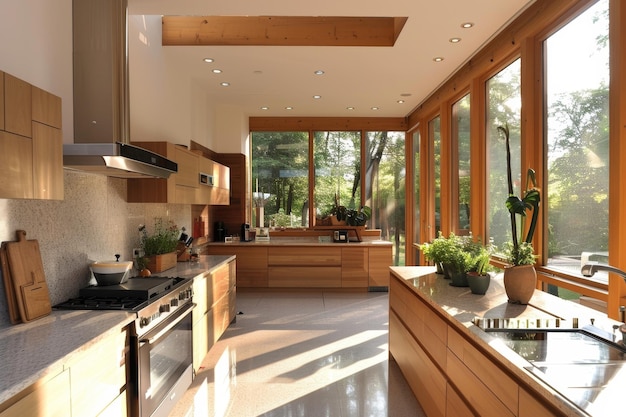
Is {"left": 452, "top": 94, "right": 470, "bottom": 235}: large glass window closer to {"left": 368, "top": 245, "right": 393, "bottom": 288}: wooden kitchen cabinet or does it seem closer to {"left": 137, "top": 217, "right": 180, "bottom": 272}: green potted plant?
{"left": 368, "top": 245, "right": 393, "bottom": 288}: wooden kitchen cabinet

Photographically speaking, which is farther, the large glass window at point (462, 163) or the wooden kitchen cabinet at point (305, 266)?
the wooden kitchen cabinet at point (305, 266)

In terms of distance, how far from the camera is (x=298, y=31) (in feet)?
13.1

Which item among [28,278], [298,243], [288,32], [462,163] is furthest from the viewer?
[298,243]

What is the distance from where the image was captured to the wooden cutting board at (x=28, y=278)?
6.31 feet

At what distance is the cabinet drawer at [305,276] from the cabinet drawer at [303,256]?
8 cm

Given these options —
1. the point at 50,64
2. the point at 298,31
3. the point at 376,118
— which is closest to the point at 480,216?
the point at 298,31

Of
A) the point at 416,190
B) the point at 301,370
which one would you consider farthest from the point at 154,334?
the point at 416,190

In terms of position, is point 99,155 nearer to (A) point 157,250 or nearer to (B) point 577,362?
(A) point 157,250

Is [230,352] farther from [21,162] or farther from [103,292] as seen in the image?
[21,162]

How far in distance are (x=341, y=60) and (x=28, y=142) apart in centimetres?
337

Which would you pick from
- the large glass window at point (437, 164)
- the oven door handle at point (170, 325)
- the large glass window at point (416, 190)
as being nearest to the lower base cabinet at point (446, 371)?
the oven door handle at point (170, 325)

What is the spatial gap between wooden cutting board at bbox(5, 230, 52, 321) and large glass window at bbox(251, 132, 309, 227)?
5051mm

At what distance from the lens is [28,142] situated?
1.64m

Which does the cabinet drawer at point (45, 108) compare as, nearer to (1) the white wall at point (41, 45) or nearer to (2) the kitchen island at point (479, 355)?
(1) the white wall at point (41, 45)
